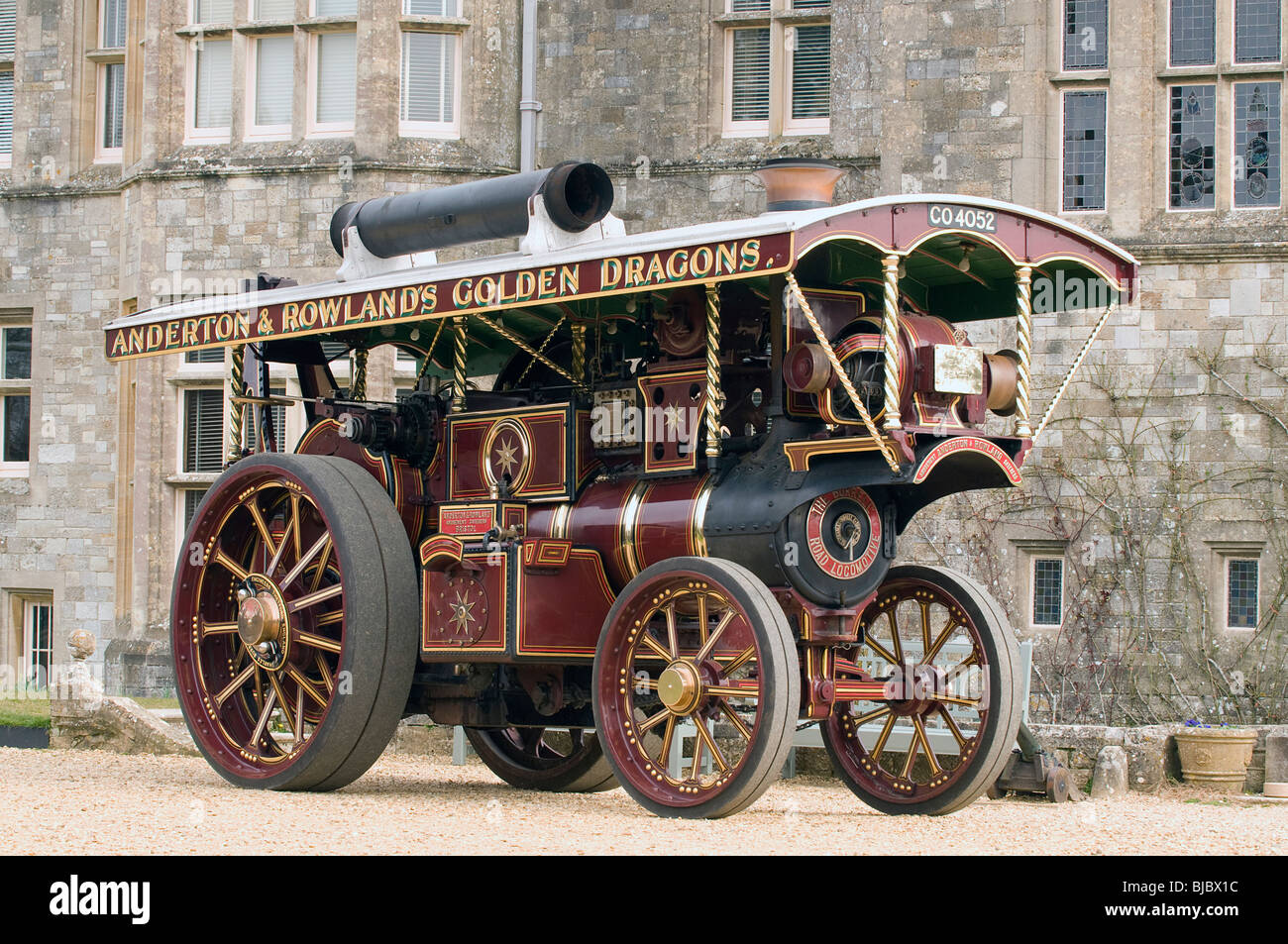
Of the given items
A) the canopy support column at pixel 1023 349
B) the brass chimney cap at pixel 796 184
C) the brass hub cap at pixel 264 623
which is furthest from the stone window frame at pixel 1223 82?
the brass hub cap at pixel 264 623

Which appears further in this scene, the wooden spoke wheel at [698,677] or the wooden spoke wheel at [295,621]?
the wooden spoke wheel at [295,621]

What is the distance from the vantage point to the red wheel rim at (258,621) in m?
11.0

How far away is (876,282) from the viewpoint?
9.96 metres

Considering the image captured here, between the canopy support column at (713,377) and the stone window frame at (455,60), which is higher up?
the stone window frame at (455,60)

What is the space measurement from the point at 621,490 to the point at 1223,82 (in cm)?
759

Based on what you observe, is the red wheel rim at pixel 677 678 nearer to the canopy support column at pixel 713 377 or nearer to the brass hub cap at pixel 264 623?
the canopy support column at pixel 713 377

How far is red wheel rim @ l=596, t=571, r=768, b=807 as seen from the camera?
923 centimetres

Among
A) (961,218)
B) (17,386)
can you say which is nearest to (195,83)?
(17,386)

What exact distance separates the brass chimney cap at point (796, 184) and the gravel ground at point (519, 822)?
311 cm

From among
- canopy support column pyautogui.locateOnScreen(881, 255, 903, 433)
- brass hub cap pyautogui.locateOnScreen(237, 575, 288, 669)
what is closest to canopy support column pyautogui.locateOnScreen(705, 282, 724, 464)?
canopy support column pyautogui.locateOnScreen(881, 255, 903, 433)

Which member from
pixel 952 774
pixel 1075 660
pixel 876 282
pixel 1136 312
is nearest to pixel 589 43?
pixel 1136 312

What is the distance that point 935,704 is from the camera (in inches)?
400

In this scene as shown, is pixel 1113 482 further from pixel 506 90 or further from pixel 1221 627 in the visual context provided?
pixel 506 90
